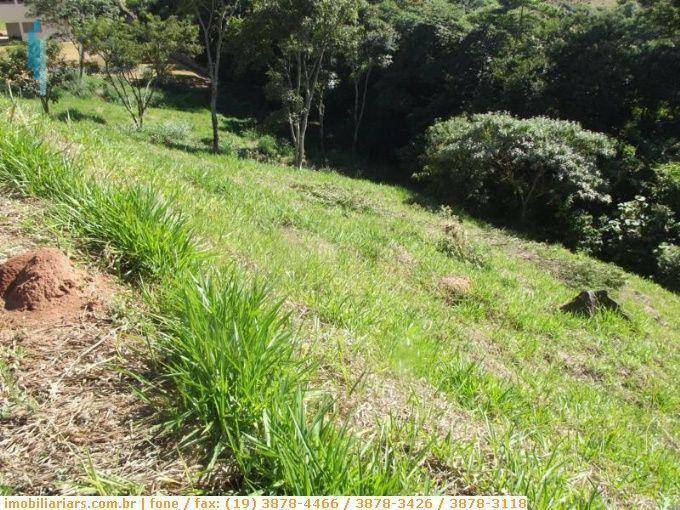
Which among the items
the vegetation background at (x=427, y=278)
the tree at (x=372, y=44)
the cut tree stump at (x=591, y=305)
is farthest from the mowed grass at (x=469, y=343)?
the tree at (x=372, y=44)

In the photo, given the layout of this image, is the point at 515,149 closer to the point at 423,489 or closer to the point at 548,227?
the point at 548,227

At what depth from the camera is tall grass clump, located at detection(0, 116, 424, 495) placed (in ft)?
5.53

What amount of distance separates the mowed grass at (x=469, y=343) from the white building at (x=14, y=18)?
51.1 meters

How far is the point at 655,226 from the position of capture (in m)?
14.8

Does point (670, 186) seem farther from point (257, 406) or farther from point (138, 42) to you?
point (138, 42)

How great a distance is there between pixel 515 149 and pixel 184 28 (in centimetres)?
1734

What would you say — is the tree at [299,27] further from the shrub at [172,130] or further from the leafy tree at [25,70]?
the leafy tree at [25,70]

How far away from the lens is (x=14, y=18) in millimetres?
46594

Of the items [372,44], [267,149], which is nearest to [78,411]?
[267,149]

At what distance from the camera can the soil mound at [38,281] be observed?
240 centimetres

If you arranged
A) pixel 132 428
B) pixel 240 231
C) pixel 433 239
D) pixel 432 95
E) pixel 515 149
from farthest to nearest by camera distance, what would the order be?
pixel 432 95, pixel 515 149, pixel 433 239, pixel 240 231, pixel 132 428

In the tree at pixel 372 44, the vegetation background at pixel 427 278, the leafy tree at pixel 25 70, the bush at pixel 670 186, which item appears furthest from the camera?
the tree at pixel 372 44

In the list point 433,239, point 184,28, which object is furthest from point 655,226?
point 184,28

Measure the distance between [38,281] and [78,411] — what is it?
2.72 feet
